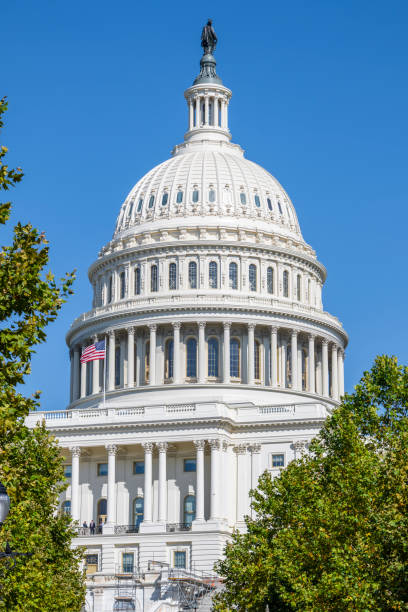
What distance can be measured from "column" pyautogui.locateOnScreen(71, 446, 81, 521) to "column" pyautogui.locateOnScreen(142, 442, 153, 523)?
238 inches

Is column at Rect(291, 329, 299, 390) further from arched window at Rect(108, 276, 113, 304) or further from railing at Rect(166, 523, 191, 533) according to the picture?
railing at Rect(166, 523, 191, 533)

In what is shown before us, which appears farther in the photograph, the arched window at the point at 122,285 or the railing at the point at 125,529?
the arched window at the point at 122,285

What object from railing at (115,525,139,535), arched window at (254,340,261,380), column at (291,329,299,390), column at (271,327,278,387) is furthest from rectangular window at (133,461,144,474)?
column at (291,329,299,390)

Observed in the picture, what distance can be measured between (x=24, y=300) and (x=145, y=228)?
103 m

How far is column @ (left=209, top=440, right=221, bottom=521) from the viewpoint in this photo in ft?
374

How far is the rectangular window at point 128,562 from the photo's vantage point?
113 metres

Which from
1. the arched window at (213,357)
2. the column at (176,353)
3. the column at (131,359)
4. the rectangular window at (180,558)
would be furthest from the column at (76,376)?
the rectangular window at (180,558)

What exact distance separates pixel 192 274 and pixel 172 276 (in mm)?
2101

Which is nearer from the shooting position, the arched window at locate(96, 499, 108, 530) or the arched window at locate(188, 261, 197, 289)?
the arched window at locate(96, 499, 108, 530)

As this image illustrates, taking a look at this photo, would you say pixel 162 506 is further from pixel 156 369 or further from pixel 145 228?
pixel 145 228

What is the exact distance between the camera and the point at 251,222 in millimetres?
143375

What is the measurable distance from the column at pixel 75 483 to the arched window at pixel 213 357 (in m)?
19.9

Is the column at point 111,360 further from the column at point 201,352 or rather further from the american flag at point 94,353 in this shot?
the column at point 201,352

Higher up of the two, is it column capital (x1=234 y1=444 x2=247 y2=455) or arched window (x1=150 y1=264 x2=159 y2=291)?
arched window (x1=150 y1=264 x2=159 y2=291)
